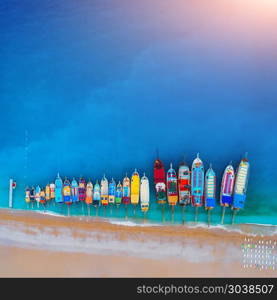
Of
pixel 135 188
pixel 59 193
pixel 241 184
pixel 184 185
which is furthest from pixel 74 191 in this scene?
pixel 241 184

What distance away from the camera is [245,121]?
118 inches

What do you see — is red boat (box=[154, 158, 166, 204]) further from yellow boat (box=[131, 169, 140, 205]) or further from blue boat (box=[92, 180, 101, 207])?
blue boat (box=[92, 180, 101, 207])

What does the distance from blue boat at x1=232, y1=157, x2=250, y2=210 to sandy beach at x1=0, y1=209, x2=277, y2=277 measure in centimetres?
27

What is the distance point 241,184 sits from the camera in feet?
9.66

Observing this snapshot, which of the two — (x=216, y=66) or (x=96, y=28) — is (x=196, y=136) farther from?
(x=96, y=28)

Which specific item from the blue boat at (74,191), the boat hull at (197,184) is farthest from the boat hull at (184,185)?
the blue boat at (74,191)

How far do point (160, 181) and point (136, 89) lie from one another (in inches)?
33.7

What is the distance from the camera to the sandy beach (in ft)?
9.76

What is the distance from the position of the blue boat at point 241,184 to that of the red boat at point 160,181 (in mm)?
610

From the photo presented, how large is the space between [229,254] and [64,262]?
4.78 ft

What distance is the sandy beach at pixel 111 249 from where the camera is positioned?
297 cm

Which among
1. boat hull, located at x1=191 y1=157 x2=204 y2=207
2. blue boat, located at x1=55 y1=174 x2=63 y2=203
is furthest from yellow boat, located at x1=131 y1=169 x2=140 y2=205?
blue boat, located at x1=55 y1=174 x2=63 y2=203
